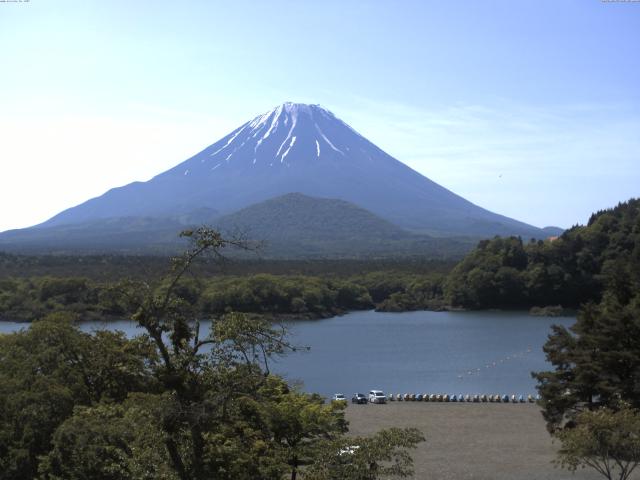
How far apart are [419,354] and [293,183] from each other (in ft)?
339

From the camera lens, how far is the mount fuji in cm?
12753

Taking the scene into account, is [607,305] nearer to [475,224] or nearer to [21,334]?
[21,334]

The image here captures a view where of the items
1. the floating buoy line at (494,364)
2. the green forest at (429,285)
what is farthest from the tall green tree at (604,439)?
the green forest at (429,285)

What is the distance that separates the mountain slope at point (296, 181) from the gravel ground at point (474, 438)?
333 feet

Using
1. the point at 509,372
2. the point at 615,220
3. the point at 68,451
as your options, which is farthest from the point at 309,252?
the point at 68,451

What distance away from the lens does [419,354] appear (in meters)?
31.0

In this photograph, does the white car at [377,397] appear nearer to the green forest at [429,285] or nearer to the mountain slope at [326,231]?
the green forest at [429,285]

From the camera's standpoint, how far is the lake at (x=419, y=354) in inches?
981

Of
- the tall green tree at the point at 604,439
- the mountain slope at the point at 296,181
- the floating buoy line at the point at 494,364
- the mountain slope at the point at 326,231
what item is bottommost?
the floating buoy line at the point at 494,364

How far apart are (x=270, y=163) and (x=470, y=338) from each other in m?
108

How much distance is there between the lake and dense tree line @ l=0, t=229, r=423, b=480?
8.06 meters

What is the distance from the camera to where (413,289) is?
53938 mm

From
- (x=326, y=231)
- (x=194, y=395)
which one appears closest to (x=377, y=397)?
(x=194, y=395)

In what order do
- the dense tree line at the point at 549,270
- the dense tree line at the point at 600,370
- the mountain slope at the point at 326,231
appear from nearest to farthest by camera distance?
the dense tree line at the point at 600,370, the dense tree line at the point at 549,270, the mountain slope at the point at 326,231
